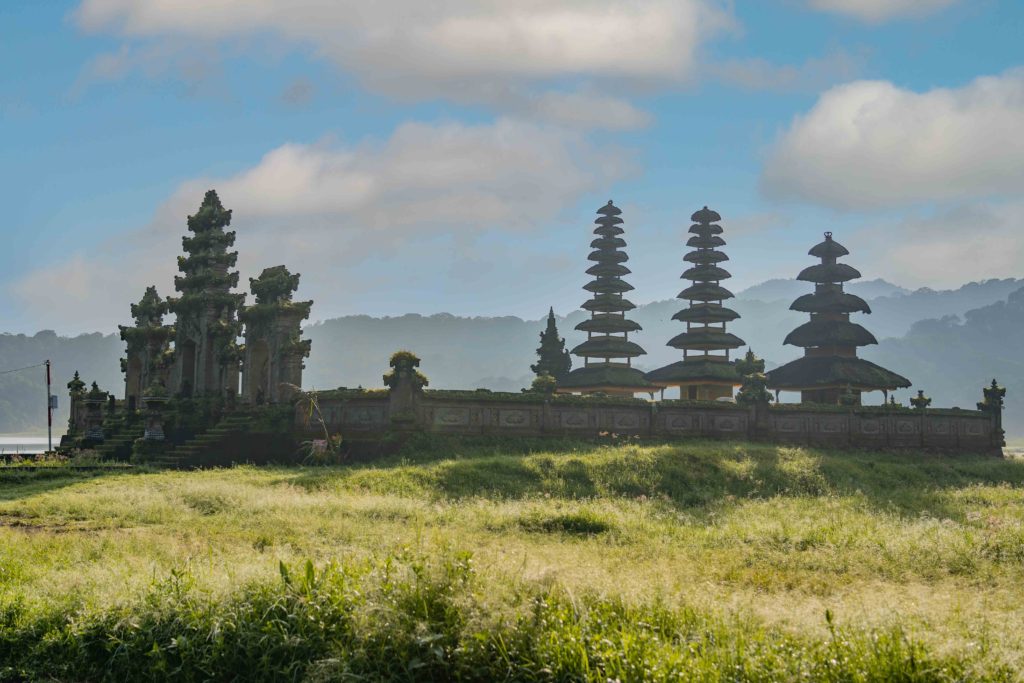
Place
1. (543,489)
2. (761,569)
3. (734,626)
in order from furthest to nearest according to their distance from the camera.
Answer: (543,489) → (761,569) → (734,626)

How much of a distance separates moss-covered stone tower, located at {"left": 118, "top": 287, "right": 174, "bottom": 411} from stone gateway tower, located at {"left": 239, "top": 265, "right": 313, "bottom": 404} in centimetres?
696

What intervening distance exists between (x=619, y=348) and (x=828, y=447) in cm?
2026

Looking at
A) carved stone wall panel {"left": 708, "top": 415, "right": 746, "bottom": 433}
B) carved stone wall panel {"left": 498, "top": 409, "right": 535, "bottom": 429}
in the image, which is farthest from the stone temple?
carved stone wall panel {"left": 708, "top": 415, "right": 746, "bottom": 433}

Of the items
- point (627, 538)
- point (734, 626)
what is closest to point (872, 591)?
point (734, 626)

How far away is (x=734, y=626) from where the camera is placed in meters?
10.1

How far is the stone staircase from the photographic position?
33.7 meters

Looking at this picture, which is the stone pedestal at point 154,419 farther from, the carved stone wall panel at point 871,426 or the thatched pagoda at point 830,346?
the thatched pagoda at point 830,346

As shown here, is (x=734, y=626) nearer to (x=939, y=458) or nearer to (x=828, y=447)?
(x=828, y=447)

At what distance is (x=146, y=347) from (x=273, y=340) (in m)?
13.1

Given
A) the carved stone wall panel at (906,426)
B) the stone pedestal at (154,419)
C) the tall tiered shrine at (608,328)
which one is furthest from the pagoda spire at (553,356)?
the stone pedestal at (154,419)

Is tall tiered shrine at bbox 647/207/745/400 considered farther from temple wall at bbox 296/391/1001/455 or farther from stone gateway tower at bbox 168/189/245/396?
stone gateway tower at bbox 168/189/245/396

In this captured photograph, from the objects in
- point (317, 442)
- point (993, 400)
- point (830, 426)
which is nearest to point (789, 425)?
point (830, 426)

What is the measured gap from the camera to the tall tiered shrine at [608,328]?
187 feet

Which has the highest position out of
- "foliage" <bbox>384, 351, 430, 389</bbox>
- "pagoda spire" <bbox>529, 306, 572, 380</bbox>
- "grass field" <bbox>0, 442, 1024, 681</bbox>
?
"pagoda spire" <bbox>529, 306, 572, 380</bbox>
